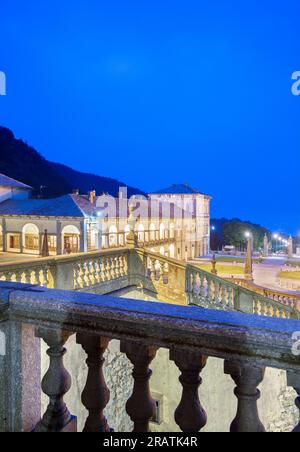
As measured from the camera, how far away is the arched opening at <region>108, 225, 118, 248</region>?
32.1 m

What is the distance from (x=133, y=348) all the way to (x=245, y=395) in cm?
65

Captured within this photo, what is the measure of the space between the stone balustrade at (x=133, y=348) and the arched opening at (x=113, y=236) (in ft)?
97.2

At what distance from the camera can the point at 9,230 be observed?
33000mm

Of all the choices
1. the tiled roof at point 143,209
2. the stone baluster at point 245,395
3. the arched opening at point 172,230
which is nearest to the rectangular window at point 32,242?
the tiled roof at point 143,209

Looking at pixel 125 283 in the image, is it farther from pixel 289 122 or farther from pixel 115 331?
pixel 289 122

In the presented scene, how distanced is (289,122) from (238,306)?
460 ft

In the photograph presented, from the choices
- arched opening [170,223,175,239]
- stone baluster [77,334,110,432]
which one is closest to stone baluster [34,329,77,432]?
stone baluster [77,334,110,432]

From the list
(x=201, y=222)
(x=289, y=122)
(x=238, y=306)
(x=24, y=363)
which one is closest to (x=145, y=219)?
(x=201, y=222)

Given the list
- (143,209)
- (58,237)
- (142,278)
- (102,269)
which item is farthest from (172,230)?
(102,269)

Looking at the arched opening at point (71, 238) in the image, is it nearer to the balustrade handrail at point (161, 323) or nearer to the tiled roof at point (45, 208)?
the tiled roof at point (45, 208)

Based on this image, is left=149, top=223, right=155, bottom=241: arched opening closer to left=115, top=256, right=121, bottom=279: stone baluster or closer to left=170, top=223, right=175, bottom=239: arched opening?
left=170, top=223, right=175, bottom=239: arched opening

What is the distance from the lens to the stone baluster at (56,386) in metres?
2.14

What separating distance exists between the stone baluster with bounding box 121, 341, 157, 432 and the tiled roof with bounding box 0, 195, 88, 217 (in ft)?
90.7
